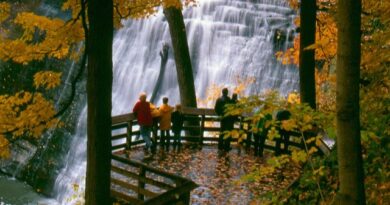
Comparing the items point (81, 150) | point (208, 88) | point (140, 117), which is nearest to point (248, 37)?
point (208, 88)

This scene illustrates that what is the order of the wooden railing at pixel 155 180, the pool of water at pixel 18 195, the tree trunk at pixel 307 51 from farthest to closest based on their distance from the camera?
the pool of water at pixel 18 195 → the tree trunk at pixel 307 51 → the wooden railing at pixel 155 180

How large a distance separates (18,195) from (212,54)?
479 inches

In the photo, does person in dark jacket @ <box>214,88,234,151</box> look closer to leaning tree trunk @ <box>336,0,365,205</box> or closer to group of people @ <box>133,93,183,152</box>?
group of people @ <box>133,93,183,152</box>

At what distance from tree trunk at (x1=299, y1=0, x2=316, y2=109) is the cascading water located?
40.8 ft

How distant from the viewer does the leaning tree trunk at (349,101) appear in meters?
4.11

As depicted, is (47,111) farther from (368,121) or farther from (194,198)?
(368,121)

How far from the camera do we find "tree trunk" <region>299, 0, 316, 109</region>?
12086 millimetres

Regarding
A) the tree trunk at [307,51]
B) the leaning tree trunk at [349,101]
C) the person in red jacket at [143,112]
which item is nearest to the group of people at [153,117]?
the person in red jacket at [143,112]

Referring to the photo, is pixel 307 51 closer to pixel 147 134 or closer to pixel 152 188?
pixel 147 134

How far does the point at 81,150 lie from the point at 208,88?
7144 mm

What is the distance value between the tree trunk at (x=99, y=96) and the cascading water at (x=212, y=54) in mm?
16867

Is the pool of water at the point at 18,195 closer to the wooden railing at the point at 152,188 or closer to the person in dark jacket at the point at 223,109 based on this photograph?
the person in dark jacket at the point at 223,109

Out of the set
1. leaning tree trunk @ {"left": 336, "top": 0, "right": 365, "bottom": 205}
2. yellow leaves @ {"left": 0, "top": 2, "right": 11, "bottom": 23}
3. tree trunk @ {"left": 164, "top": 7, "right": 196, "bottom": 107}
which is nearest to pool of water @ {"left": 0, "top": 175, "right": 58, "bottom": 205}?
tree trunk @ {"left": 164, "top": 7, "right": 196, "bottom": 107}

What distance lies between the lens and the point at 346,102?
13.5 feet
